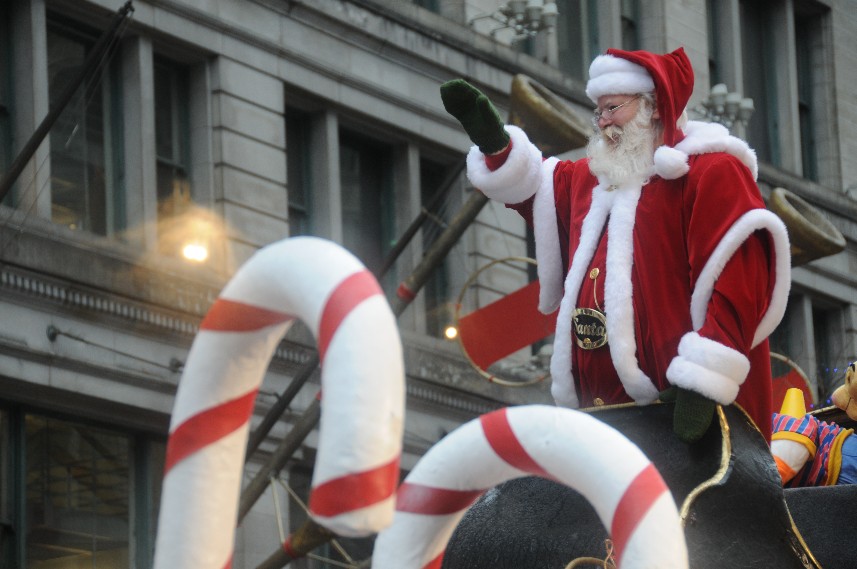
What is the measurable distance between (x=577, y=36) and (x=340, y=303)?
21.7 m

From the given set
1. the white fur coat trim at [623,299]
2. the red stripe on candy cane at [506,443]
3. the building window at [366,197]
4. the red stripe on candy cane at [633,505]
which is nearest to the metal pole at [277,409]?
the building window at [366,197]

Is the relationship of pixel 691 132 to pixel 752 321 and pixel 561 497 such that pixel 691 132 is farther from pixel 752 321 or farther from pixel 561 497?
pixel 561 497

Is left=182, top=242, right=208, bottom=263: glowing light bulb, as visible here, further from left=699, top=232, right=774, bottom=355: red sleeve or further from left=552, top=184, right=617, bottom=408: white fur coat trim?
left=699, top=232, right=774, bottom=355: red sleeve

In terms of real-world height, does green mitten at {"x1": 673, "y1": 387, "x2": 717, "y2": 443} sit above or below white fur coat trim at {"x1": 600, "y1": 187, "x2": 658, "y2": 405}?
below

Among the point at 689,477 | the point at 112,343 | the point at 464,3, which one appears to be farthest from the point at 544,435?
the point at 464,3

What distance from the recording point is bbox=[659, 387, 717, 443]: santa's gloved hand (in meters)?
6.66

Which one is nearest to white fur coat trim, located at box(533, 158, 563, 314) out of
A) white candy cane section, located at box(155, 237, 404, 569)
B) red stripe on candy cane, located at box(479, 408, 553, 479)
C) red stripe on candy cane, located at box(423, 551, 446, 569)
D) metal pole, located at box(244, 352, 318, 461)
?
red stripe on candy cane, located at box(423, 551, 446, 569)

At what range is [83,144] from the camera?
17922mm

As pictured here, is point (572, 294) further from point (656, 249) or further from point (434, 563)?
point (434, 563)

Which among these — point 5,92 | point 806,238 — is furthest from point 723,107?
point 806,238

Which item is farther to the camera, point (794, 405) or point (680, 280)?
point (794, 405)

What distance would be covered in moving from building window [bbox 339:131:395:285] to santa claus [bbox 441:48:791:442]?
13.7 m

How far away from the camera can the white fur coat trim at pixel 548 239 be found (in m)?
7.51

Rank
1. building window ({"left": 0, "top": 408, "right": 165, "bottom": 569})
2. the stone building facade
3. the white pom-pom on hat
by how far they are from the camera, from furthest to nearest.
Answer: the stone building facade → building window ({"left": 0, "top": 408, "right": 165, "bottom": 569}) → the white pom-pom on hat
